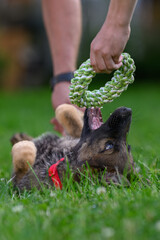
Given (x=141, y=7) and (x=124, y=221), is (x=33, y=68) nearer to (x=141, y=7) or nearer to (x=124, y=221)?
(x=141, y=7)

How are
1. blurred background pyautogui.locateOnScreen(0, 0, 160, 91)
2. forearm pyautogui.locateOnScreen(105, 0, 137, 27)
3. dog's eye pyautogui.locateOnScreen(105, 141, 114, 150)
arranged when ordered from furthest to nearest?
1. blurred background pyautogui.locateOnScreen(0, 0, 160, 91)
2. dog's eye pyautogui.locateOnScreen(105, 141, 114, 150)
3. forearm pyautogui.locateOnScreen(105, 0, 137, 27)

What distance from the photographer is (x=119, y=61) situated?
8.29 feet

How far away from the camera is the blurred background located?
17.5 meters

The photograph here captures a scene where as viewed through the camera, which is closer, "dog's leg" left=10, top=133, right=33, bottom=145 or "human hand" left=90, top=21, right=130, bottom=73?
"human hand" left=90, top=21, right=130, bottom=73

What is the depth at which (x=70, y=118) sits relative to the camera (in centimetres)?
351

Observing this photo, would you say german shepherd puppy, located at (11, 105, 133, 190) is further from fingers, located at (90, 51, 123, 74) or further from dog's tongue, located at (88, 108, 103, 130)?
fingers, located at (90, 51, 123, 74)

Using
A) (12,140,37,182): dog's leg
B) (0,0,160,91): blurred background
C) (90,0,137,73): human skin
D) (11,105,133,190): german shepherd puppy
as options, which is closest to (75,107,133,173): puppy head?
(11,105,133,190): german shepherd puppy

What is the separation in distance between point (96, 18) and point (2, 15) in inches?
183

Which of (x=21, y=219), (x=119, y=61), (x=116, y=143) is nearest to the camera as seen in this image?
(x=21, y=219)

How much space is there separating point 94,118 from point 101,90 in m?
0.28

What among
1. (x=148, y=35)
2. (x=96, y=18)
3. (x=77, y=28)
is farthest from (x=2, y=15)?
(x=77, y=28)

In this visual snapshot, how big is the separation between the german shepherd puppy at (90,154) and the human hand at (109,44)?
487mm

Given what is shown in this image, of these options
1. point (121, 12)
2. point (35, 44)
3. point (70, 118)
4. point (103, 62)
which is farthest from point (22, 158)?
point (35, 44)

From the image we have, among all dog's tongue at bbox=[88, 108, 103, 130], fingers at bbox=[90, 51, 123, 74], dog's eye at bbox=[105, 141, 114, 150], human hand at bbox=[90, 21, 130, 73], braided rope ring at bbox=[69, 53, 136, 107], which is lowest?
dog's eye at bbox=[105, 141, 114, 150]
